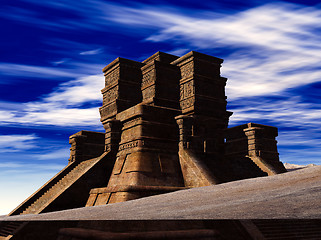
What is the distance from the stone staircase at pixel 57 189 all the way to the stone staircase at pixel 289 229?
1223 cm

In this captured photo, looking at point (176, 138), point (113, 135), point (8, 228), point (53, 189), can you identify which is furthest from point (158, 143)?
point (8, 228)

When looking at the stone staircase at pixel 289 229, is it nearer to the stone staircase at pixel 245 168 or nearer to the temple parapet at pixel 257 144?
the stone staircase at pixel 245 168

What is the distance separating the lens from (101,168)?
1478 cm

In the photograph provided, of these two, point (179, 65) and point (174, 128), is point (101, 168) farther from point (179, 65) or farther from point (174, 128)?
point (179, 65)

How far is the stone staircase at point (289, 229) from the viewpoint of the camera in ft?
5.63

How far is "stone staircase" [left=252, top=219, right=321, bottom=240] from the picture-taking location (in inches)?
67.6

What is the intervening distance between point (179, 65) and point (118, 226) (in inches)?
681

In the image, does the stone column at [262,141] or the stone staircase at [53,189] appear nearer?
the stone staircase at [53,189]

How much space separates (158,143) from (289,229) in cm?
1258

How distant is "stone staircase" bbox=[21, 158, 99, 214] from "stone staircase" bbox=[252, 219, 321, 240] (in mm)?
12232

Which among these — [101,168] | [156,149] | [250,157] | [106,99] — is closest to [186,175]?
[156,149]

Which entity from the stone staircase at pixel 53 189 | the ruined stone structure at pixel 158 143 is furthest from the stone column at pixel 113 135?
the stone staircase at pixel 53 189

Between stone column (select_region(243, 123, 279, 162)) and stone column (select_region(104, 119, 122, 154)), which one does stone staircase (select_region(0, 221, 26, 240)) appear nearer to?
stone column (select_region(104, 119, 122, 154))

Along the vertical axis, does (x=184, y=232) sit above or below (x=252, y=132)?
below
